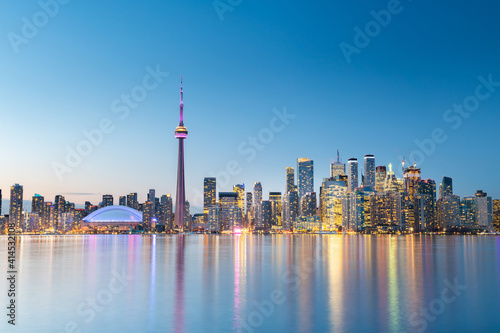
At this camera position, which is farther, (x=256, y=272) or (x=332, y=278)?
(x=256, y=272)

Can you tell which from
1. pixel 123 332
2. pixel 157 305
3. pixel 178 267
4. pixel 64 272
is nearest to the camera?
pixel 123 332

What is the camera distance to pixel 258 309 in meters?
31.3

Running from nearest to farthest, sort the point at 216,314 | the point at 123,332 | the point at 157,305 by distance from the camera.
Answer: the point at 123,332
the point at 216,314
the point at 157,305

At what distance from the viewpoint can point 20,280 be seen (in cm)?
4672

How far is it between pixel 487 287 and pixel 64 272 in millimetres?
46343

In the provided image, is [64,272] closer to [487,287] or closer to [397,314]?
[397,314]

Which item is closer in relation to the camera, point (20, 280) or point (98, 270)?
point (20, 280)

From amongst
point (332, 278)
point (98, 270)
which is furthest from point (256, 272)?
point (98, 270)

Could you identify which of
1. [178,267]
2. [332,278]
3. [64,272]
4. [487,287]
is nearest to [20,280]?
[64,272]

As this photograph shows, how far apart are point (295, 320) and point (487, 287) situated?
2548 centimetres

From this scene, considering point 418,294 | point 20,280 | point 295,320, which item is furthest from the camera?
point 20,280

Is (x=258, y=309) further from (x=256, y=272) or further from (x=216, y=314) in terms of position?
(x=256, y=272)

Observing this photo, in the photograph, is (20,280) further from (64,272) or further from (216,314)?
(216,314)

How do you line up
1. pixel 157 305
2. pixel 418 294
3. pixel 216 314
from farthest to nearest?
pixel 418 294 < pixel 157 305 < pixel 216 314
